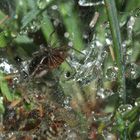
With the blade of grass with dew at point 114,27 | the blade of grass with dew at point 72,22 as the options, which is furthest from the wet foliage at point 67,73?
the blade of grass with dew at point 114,27

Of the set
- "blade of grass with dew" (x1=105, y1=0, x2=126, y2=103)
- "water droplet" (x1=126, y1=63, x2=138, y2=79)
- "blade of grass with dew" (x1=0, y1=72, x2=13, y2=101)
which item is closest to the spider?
"blade of grass with dew" (x1=0, y1=72, x2=13, y2=101)

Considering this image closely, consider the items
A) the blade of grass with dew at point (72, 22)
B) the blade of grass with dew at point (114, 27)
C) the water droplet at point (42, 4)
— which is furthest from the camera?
the blade of grass with dew at point (72, 22)

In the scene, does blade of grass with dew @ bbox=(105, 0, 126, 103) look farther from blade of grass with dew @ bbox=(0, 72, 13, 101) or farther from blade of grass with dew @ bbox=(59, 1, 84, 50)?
blade of grass with dew @ bbox=(0, 72, 13, 101)

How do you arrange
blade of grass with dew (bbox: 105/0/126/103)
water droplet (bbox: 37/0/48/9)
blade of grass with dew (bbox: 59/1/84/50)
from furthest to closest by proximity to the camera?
blade of grass with dew (bbox: 59/1/84/50), water droplet (bbox: 37/0/48/9), blade of grass with dew (bbox: 105/0/126/103)

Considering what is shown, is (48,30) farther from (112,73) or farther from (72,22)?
(112,73)

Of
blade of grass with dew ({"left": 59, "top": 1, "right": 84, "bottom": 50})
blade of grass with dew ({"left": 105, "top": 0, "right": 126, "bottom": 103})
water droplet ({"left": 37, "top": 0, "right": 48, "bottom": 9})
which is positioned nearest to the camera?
blade of grass with dew ({"left": 105, "top": 0, "right": 126, "bottom": 103})

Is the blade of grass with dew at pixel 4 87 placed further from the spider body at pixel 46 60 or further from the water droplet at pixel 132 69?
the water droplet at pixel 132 69

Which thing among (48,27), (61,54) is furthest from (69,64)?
(48,27)

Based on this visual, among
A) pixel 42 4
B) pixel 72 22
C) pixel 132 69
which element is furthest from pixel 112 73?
pixel 42 4
